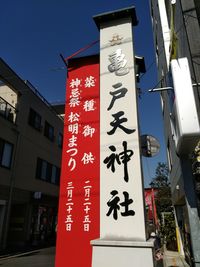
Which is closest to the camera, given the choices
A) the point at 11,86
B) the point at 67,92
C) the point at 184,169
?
the point at 184,169

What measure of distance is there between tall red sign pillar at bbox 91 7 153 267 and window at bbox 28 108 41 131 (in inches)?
612

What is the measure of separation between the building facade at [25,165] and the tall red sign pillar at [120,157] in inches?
502

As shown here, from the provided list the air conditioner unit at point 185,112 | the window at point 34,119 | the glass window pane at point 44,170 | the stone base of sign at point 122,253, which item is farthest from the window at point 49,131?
the air conditioner unit at point 185,112

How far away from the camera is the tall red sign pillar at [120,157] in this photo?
459cm

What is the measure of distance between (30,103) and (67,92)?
48.5 ft

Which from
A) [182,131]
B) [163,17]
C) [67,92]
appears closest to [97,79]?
[67,92]

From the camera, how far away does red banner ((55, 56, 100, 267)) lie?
19.2 feet

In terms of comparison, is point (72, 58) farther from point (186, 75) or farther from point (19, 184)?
point (19, 184)

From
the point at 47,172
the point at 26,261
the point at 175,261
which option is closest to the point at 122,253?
the point at 175,261

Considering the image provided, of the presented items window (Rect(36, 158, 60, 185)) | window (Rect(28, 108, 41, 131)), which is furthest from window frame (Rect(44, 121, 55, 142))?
window (Rect(36, 158, 60, 185))

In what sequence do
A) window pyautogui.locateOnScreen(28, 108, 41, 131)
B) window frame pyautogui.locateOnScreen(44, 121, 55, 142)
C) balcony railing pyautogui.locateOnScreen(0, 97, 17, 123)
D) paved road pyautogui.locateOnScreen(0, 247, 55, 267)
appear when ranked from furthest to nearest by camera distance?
window frame pyautogui.locateOnScreen(44, 121, 55, 142) → window pyautogui.locateOnScreen(28, 108, 41, 131) → balcony railing pyautogui.locateOnScreen(0, 97, 17, 123) → paved road pyautogui.locateOnScreen(0, 247, 55, 267)

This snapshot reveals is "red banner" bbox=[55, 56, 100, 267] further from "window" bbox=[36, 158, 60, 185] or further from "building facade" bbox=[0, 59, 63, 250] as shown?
"window" bbox=[36, 158, 60, 185]

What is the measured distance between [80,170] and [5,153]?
41.1 ft

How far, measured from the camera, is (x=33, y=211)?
2086 centimetres
